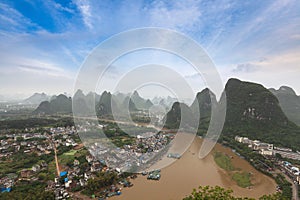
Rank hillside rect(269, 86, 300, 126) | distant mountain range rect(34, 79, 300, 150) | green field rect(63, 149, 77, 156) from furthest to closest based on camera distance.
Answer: hillside rect(269, 86, 300, 126), distant mountain range rect(34, 79, 300, 150), green field rect(63, 149, 77, 156)

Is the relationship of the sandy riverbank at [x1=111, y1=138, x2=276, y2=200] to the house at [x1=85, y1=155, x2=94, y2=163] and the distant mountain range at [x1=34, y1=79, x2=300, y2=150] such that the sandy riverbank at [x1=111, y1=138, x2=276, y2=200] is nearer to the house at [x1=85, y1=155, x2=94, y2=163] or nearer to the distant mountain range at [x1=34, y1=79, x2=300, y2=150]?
the house at [x1=85, y1=155, x2=94, y2=163]

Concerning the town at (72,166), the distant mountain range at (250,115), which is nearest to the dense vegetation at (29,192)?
the town at (72,166)

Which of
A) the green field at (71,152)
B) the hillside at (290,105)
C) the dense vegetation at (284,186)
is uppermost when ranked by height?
the hillside at (290,105)

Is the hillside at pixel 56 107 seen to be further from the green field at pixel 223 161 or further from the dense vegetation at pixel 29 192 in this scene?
the green field at pixel 223 161

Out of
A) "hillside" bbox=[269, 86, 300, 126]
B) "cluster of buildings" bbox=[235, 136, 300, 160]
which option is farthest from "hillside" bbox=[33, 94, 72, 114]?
"hillside" bbox=[269, 86, 300, 126]

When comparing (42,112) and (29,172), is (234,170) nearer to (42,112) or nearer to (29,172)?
(29,172)

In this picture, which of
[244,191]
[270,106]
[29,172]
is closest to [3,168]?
[29,172]
